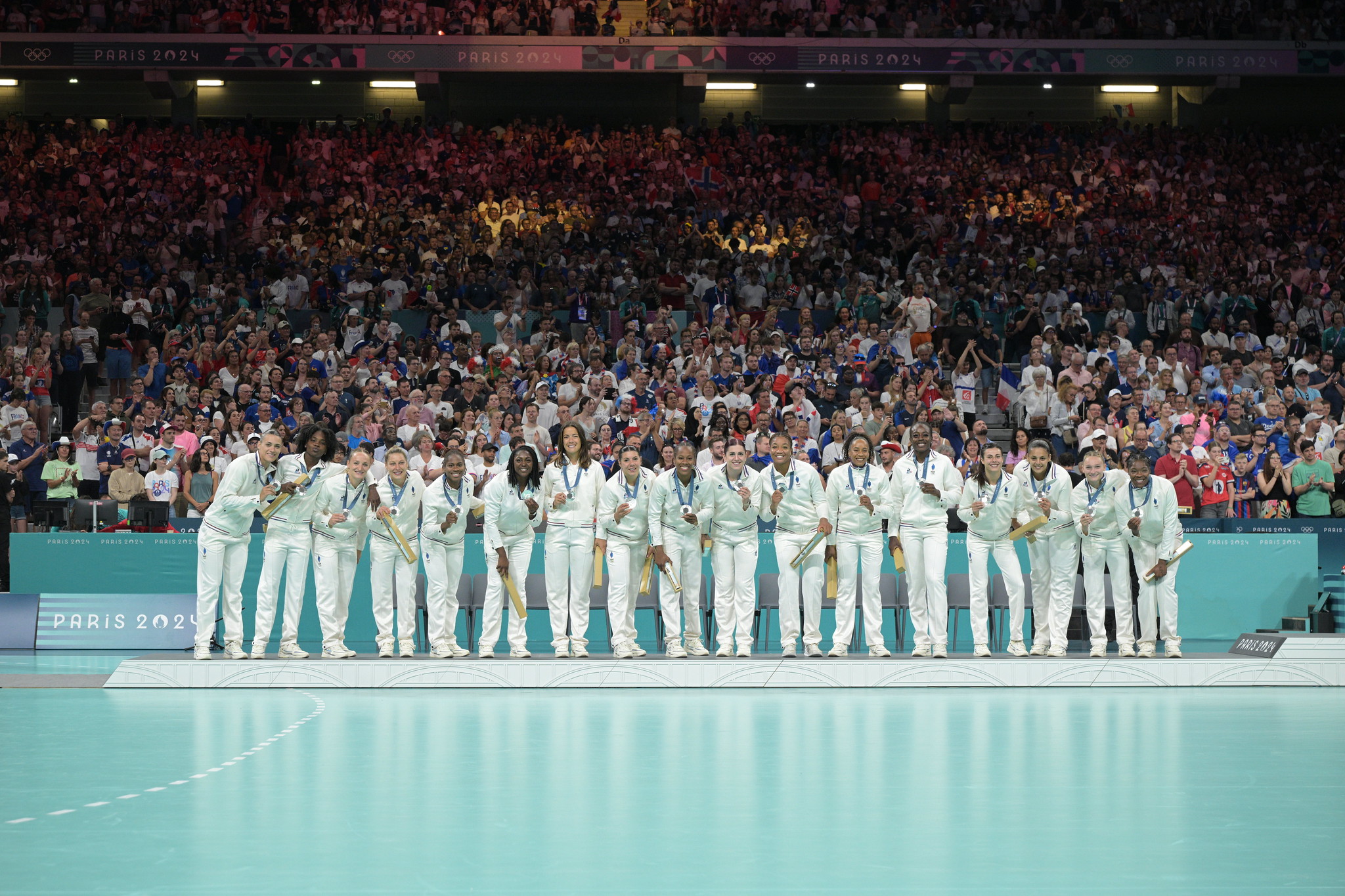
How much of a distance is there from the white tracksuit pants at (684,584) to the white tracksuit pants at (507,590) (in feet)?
4.64

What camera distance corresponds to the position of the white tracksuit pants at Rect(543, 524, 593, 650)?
13422 mm

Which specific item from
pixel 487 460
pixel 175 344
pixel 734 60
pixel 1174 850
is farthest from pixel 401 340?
pixel 1174 850

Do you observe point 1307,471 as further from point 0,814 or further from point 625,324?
point 0,814

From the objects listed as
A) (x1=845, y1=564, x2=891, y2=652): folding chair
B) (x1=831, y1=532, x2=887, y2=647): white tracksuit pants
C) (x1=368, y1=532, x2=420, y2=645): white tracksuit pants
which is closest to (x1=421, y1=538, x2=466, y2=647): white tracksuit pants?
(x1=368, y1=532, x2=420, y2=645): white tracksuit pants

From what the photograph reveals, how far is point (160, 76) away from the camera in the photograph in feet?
99.4

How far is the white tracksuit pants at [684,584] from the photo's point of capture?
13.5m

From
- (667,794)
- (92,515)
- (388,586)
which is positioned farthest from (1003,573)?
(92,515)

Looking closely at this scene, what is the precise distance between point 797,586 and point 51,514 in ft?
32.2

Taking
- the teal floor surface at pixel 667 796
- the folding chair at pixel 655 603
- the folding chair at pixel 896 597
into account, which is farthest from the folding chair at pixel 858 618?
the teal floor surface at pixel 667 796

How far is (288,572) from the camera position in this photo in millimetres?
13227

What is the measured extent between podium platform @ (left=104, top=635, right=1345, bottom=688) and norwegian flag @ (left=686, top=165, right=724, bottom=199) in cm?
1577

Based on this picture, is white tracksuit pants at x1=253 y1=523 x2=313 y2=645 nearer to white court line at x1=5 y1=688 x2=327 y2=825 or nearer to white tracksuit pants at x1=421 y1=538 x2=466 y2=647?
white tracksuit pants at x1=421 y1=538 x2=466 y2=647

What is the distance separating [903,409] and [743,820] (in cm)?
1238

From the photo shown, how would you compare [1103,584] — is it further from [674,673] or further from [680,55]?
[680,55]
